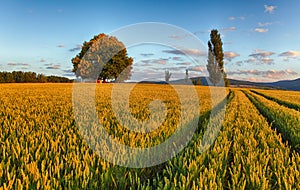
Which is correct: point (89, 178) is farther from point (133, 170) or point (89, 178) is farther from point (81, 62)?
point (81, 62)

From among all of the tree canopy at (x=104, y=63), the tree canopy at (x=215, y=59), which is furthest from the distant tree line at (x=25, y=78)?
the tree canopy at (x=215, y=59)

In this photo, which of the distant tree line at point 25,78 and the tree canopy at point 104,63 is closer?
the tree canopy at point 104,63

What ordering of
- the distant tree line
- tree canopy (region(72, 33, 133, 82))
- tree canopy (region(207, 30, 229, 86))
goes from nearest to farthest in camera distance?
tree canopy (region(72, 33, 133, 82)) → tree canopy (region(207, 30, 229, 86)) → the distant tree line

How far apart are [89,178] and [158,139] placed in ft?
5.48

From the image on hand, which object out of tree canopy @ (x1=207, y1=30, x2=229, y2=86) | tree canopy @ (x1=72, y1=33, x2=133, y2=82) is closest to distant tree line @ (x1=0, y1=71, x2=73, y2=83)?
tree canopy @ (x1=72, y1=33, x2=133, y2=82)

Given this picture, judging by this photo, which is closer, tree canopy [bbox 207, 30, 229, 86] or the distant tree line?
tree canopy [bbox 207, 30, 229, 86]

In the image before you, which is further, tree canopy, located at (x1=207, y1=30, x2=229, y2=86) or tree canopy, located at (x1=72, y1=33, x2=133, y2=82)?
tree canopy, located at (x1=207, y1=30, x2=229, y2=86)

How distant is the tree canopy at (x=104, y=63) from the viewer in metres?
49.4

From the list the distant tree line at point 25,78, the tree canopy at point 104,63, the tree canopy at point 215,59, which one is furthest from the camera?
the distant tree line at point 25,78

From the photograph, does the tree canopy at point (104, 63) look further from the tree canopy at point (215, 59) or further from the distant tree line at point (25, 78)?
the distant tree line at point (25, 78)

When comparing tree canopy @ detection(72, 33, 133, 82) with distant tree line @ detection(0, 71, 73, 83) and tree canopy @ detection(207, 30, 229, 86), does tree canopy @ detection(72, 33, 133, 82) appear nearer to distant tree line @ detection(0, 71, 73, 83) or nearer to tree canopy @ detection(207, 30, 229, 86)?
tree canopy @ detection(207, 30, 229, 86)

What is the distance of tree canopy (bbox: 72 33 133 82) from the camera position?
4938cm

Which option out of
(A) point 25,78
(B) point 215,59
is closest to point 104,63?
(B) point 215,59

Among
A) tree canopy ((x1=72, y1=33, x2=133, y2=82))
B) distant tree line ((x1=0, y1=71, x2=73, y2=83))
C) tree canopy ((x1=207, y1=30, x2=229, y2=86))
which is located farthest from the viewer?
distant tree line ((x1=0, y1=71, x2=73, y2=83))
